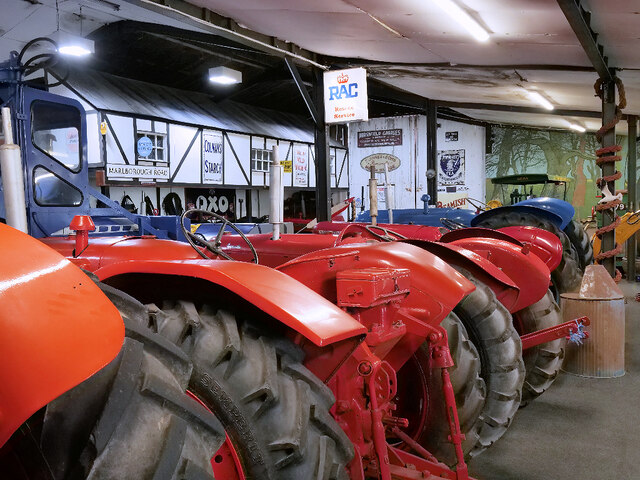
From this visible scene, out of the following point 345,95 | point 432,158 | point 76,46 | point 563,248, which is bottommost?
point 563,248

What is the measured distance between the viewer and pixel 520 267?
12.0 feet

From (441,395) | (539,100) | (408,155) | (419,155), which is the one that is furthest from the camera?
(408,155)

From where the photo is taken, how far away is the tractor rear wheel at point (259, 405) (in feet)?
4.81

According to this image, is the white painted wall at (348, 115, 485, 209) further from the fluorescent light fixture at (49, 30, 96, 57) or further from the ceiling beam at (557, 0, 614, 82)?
the ceiling beam at (557, 0, 614, 82)

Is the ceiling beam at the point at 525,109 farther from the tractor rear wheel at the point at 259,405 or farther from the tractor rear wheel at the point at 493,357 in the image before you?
the tractor rear wheel at the point at 259,405

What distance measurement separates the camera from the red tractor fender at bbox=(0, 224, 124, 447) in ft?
2.50

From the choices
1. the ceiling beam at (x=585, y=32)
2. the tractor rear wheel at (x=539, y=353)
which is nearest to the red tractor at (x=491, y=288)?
the tractor rear wheel at (x=539, y=353)

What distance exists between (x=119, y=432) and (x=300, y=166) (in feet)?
55.6

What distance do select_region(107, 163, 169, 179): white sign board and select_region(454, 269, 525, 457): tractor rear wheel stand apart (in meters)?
9.96

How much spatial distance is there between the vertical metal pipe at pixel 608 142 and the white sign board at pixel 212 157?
30.5 feet

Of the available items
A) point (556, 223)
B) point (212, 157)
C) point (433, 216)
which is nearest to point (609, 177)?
point (556, 223)

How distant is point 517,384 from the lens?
3119 millimetres

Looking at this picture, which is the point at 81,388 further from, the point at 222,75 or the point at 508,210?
the point at 222,75

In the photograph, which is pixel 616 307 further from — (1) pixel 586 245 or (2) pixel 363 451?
(2) pixel 363 451
